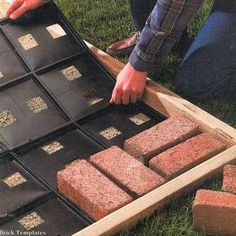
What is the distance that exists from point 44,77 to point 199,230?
56.9 inches

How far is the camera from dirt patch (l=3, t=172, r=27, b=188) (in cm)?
319

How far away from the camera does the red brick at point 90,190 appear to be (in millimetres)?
2912

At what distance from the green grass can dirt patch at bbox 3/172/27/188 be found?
652 millimetres

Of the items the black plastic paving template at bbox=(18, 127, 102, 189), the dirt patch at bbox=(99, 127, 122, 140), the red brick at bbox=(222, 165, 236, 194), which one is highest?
the black plastic paving template at bbox=(18, 127, 102, 189)

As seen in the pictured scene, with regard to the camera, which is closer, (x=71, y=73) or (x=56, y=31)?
(x=71, y=73)

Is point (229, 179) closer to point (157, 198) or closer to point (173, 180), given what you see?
point (173, 180)

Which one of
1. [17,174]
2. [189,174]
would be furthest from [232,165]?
[17,174]

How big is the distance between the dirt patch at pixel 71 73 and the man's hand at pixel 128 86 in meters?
0.32

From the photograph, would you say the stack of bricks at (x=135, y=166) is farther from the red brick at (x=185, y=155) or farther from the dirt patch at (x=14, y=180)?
the dirt patch at (x=14, y=180)

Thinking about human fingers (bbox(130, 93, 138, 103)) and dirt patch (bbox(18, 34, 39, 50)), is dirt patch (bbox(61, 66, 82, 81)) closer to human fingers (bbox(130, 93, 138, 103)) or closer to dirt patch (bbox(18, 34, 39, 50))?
dirt patch (bbox(18, 34, 39, 50))

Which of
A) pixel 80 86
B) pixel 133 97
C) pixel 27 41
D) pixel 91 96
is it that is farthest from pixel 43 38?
pixel 133 97

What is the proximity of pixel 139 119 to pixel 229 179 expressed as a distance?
2.70 feet

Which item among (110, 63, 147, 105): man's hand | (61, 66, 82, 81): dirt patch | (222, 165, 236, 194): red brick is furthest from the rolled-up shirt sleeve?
(222, 165, 236, 194): red brick

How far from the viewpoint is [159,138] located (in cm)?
334
